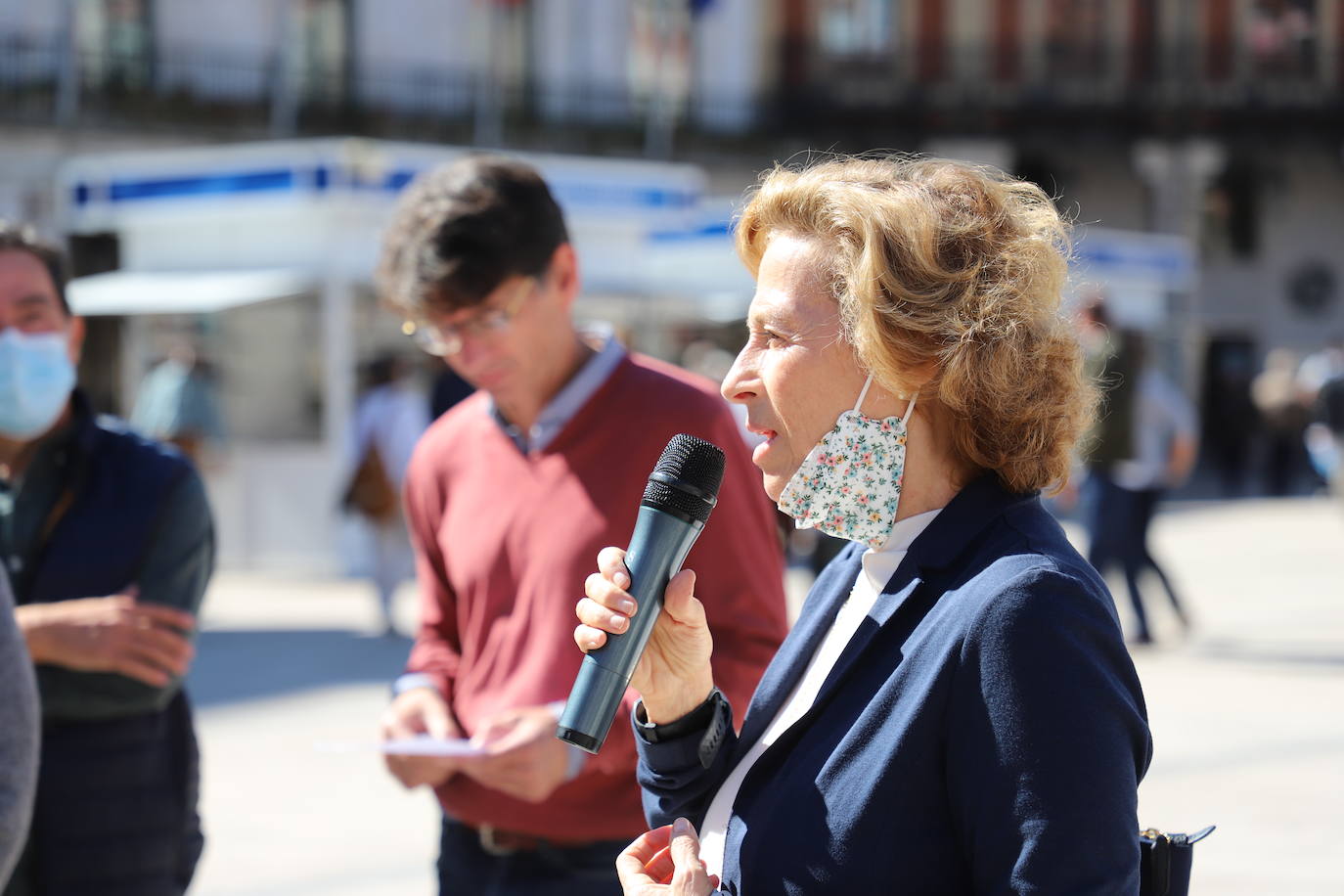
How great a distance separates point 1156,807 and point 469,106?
2305cm

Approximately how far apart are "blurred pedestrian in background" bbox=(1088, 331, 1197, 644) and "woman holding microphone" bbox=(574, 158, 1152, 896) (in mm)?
7800

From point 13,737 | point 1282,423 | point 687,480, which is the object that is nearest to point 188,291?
point 13,737

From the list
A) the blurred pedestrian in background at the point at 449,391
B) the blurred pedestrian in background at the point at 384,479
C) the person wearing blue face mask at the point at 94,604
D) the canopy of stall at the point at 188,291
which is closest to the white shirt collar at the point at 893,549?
the person wearing blue face mask at the point at 94,604

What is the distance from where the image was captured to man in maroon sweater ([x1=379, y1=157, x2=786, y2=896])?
9.23ft

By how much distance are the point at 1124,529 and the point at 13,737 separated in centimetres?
816

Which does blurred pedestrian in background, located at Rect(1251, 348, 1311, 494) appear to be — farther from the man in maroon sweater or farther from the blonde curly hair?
the blonde curly hair

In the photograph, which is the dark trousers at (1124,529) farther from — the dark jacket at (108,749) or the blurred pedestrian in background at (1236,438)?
the blurred pedestrian in background at (1236,438)

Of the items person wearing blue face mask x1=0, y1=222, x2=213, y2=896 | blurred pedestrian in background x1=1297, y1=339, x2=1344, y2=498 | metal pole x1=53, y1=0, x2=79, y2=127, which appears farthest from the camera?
metal pole x1=53, y1=0, x2=79, y2=127

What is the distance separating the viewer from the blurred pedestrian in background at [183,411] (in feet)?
38.0

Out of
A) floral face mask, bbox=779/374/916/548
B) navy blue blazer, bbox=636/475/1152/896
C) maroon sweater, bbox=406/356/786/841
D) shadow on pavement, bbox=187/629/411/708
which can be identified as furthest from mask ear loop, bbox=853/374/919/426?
shadow on pavement, bbox=187/629/411/708

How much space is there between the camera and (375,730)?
25.0 ft

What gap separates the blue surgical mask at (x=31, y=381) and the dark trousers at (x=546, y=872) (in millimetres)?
1167

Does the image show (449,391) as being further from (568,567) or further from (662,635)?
(662,635)

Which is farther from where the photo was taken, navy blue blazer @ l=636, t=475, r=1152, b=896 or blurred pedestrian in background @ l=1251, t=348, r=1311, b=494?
blurred pedestrian in background @ l=1251, t=348, r=1311, b=494
